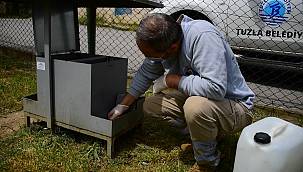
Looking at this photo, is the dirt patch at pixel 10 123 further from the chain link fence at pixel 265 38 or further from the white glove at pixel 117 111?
the chain link fence at pixel 265 38

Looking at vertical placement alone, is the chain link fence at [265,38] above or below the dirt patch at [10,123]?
above

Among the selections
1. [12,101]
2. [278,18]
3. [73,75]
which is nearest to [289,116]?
[278,18]

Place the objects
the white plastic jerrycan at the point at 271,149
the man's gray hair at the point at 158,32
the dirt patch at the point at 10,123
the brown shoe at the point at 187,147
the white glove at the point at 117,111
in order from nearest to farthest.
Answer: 1. the white plastic jerrycan at the point at 271,149
2. the man's gray hair at the point at 158,32
3. the white glove at the point at 117,111
4. the brown shoe at the point at 187,147
5. the dirt patch at the point at 10,123

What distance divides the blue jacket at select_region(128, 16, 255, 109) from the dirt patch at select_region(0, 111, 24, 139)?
1.40m

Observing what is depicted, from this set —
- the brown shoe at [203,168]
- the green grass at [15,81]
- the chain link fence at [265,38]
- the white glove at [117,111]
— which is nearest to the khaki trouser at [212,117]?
the brown shoe at [203,168]

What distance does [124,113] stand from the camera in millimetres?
2520

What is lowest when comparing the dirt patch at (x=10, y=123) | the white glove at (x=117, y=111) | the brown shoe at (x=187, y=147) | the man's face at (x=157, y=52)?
the dirt patch at (x=10, y=123)

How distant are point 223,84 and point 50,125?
1.35 m

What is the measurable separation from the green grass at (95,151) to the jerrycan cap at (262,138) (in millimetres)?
752

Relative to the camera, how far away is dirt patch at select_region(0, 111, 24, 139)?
283cm

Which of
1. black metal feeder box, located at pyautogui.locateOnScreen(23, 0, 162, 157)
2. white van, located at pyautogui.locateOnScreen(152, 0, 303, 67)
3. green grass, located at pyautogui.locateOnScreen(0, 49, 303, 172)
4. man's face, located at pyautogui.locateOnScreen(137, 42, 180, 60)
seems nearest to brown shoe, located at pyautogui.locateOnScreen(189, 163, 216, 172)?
green grass, located at pyautogui.locateOnScreen(0, 49, 303, 172)

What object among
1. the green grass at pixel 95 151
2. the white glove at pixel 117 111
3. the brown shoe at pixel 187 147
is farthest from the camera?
the brown shoe at pixel 187 147

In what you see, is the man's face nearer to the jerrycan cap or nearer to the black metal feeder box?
the black metal feeder box

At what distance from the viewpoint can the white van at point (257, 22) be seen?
13.3 ft
